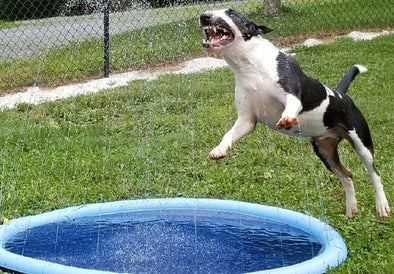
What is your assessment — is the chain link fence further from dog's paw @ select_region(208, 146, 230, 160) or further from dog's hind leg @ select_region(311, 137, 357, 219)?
dog's paw @ select_region(208, 146, 230, 160)

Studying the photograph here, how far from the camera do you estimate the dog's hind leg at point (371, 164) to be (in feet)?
16.3

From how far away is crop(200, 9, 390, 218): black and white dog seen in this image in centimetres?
431

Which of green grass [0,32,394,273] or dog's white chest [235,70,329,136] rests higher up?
dog's white chest [235,70,329,136]

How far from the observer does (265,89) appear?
4.41 metres

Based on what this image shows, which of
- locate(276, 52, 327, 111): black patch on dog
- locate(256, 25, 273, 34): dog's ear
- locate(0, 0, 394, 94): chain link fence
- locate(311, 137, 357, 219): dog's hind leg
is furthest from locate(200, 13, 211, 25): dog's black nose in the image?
locate(0, 0, 394, 94): chain link fence

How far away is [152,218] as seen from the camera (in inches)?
221

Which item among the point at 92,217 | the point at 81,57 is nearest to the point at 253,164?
the point at 92,217

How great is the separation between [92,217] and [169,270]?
129 cm

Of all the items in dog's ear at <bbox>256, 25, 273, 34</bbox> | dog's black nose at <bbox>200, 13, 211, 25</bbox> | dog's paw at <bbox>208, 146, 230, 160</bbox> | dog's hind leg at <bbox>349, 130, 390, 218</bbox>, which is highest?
dog's black nose at <bbox>200, 13, 211, 25</bbox>

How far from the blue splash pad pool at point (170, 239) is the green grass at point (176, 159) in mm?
305

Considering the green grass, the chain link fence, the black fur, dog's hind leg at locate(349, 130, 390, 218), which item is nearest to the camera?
dog's hind leg at locate(349, 130, 390, 218)

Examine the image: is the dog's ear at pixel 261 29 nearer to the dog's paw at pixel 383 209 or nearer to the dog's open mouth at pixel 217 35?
the dog's open mouth at pixel 217 35

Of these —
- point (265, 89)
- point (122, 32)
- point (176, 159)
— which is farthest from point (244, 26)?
point (122, 32)

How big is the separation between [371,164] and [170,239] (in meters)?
1.39
